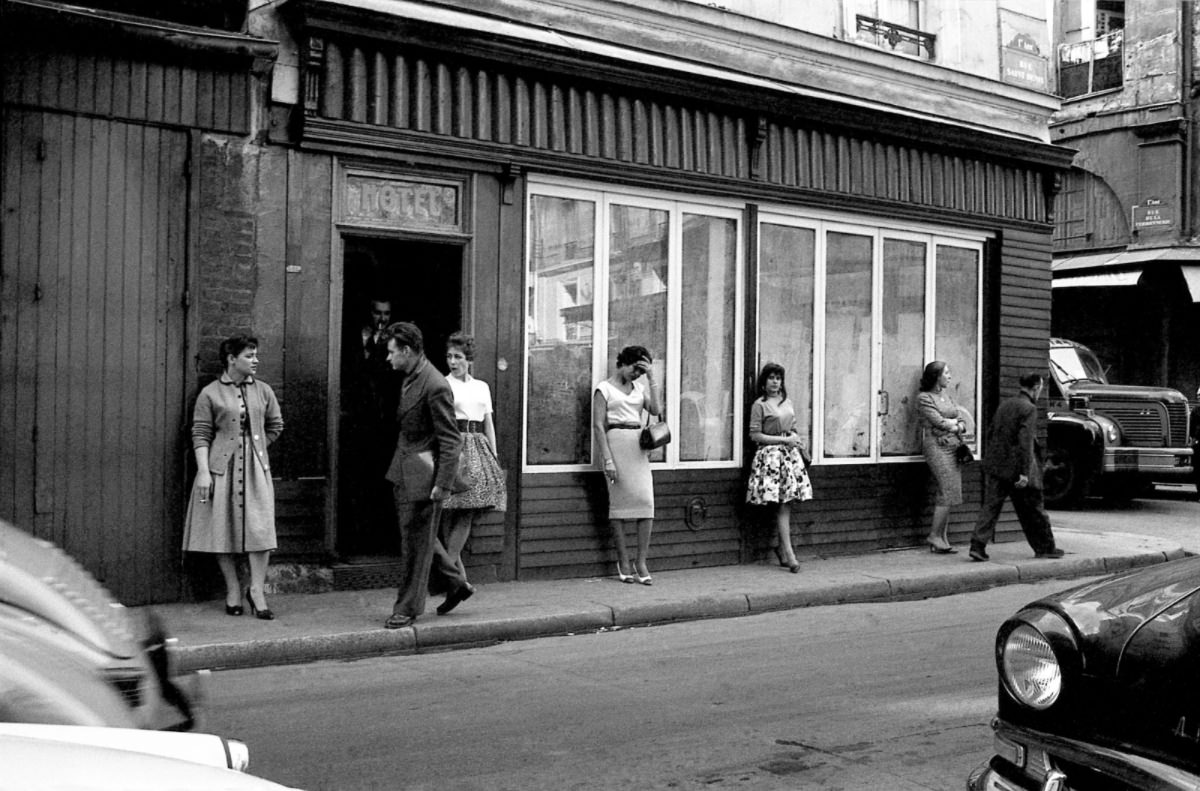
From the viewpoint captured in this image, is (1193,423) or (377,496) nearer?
(377,496)

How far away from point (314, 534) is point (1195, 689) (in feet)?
23.2

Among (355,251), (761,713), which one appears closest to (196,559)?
(355,251)

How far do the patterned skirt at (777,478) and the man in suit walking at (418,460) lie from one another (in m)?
3.94

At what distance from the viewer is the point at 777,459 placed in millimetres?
10969

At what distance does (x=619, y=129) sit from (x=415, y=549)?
453 cm

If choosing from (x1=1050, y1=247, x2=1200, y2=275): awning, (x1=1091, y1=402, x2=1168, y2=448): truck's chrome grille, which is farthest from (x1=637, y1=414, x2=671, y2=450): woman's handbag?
(x1=1050, y1=247, x2=1200, y2=275): awning

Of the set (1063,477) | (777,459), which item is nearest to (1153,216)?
(1063,477)

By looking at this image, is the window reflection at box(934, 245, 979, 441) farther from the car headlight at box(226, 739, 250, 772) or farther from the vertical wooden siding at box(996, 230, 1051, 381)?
the car headlight at box(226, 739, 250, 772)

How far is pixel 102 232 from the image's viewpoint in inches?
328

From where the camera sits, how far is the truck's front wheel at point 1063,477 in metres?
17.8

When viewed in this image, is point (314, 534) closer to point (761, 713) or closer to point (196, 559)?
point (196, 559)

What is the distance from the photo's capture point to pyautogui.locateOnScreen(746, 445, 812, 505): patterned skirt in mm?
10891

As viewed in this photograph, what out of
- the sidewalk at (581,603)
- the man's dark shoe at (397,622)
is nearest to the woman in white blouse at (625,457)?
the sidewalk at (581,603)

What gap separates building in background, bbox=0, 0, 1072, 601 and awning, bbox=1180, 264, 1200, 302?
11966mm
